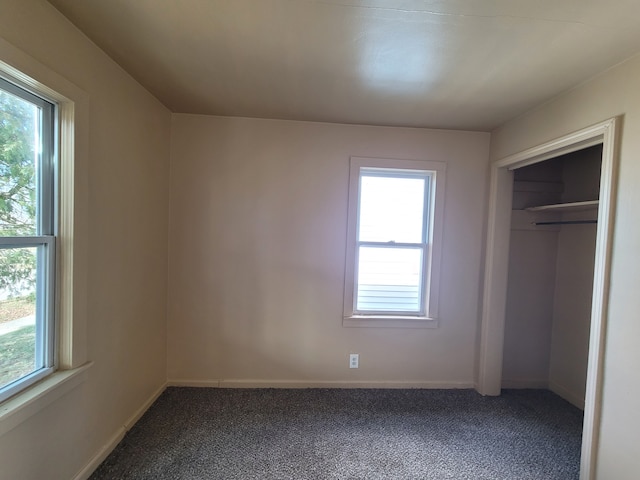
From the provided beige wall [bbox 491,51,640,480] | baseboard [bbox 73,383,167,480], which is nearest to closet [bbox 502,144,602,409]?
beige wall [bbox 491,51,640,480]

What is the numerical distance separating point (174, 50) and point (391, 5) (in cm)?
116

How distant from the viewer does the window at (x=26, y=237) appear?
1.22m

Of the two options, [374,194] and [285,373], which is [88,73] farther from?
[285,373]

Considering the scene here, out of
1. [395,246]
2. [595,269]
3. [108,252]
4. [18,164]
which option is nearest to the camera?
[18,164]

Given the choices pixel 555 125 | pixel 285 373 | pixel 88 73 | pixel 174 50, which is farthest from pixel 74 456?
pixel 555 125

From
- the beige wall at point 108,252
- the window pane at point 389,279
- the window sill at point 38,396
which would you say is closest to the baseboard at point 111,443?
the beige wall at point 108,252

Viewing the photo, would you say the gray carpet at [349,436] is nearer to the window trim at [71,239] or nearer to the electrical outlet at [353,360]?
the electrical outlet at [353,360]

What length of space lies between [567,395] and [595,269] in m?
1.74

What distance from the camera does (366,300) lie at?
8.85 ft

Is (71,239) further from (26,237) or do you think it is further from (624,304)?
(624,304)

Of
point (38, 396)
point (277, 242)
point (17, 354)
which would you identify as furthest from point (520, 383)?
point (17, 354)

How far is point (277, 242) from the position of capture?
2580 mm

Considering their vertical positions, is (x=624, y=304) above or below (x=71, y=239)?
below

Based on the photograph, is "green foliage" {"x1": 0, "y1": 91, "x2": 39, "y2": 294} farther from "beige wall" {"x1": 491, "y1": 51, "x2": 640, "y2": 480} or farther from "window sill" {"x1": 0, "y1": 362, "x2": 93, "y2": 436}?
"beige wall" {"x1": 491, "y1": 51, "x2": 640, "y2": 480}
